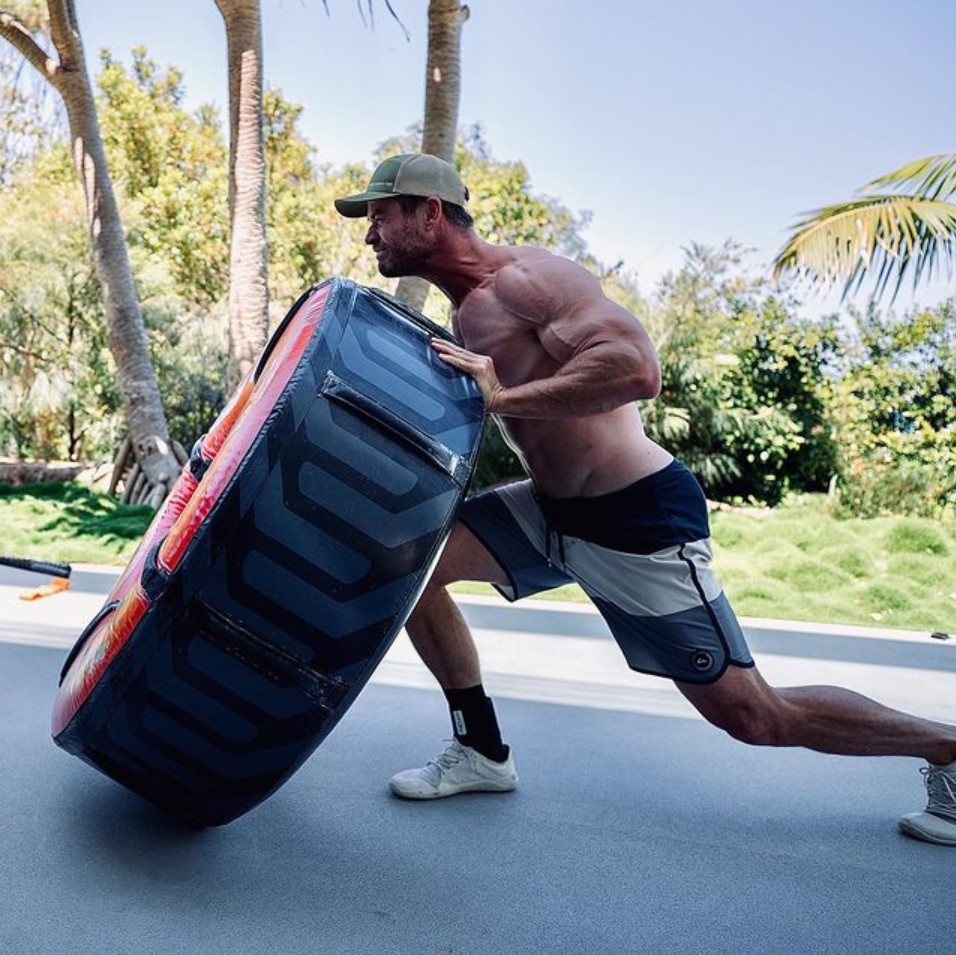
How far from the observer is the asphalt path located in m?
1.89

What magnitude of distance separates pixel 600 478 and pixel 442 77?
16.4ft

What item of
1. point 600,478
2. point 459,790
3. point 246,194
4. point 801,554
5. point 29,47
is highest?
point 29,47

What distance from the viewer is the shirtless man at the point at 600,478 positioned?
2137 mm

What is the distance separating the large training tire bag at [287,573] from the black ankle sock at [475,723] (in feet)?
2.21

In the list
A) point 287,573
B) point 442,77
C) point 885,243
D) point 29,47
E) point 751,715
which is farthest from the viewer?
point 29,47

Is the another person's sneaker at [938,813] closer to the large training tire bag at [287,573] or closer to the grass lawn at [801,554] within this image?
the large training tire bag at [287,573]

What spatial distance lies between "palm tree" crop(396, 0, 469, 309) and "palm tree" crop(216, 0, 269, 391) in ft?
4.08

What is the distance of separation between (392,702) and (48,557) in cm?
429

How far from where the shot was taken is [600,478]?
89.7 inches

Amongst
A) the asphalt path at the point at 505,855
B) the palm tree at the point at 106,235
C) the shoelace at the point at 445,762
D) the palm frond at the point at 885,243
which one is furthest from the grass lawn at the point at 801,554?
the shoelace at the point at 445,762

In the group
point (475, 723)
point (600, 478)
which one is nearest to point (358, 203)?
point (600, 478)

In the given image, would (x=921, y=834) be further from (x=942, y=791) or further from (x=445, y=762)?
(x=445, y=762)

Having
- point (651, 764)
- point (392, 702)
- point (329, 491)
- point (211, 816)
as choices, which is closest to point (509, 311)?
point (329, 491)

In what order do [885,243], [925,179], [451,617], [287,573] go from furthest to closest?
1. [925,179]
2. [885,243]
3. [451,617]
4. [287,573]
